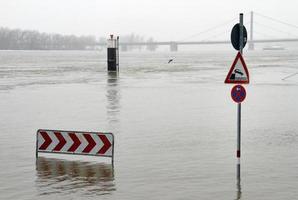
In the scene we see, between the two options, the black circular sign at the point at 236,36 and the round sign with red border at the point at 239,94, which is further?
the round sign with red border at the point at 239,94

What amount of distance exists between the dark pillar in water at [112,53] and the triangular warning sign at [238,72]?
3979cm

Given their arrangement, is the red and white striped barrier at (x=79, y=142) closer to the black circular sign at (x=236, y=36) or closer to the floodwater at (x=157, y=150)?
the floodwater at (x=157, y=150)

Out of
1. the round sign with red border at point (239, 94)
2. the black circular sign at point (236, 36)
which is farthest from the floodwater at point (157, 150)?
the black circular sign at point (236, 36)

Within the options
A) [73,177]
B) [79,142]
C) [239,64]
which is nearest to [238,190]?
[239,64]

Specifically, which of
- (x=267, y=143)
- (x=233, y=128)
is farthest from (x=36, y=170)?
(x=233, y=128)

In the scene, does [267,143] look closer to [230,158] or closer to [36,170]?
[230,158]

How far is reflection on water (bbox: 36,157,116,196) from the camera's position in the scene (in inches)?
375

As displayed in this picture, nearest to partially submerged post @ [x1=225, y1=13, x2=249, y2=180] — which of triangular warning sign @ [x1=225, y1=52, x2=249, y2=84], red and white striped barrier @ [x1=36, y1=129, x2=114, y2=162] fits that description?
triangular warning sign @ [x1=225, y1=52, x2=249, y2=84]

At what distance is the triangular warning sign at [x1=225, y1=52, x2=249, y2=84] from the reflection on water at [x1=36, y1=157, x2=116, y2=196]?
2907 millimetres

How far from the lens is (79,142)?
37.1ft

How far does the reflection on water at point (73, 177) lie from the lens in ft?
31.2

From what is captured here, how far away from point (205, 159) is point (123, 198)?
3406 mm

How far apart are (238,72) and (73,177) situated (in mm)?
3681

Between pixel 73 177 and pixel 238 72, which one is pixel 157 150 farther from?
pixel 238 72
